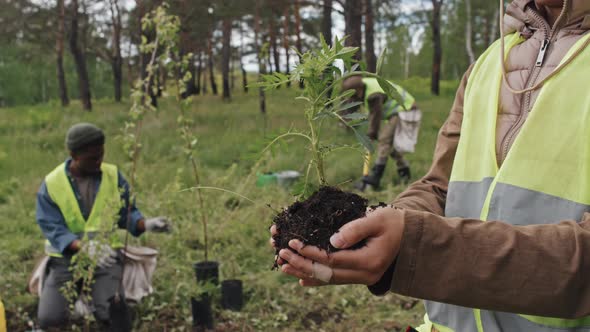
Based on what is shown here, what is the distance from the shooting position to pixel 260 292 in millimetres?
3971

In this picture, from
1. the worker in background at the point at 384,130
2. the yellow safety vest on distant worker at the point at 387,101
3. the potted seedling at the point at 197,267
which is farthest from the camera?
the worker in background at the point at 384,130

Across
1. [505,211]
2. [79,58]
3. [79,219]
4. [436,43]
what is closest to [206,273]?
[79,219]

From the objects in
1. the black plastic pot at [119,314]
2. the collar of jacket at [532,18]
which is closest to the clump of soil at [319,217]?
the collar of jacket at [532,18]

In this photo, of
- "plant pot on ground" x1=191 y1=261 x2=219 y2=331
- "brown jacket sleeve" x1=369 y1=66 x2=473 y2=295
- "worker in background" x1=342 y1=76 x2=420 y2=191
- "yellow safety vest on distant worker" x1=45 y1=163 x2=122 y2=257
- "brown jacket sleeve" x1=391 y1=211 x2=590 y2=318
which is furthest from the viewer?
"worker in background" x1=342 y1=76 x2=420 y2=191

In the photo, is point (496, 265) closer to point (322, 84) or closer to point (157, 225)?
point (322, 84)

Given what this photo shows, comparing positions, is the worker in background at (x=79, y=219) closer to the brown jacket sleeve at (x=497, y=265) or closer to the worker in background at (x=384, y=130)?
the brown jacket sleeve at (x=497, y=265)

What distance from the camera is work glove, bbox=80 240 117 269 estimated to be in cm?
316

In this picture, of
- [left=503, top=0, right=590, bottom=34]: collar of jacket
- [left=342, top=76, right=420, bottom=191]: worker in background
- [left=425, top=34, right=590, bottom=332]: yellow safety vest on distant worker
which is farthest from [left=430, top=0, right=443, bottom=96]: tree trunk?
[left=425, top=34, right=590, bottom=332]: yellow safety vest on distant worker

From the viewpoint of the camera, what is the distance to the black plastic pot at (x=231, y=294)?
3.70 meters

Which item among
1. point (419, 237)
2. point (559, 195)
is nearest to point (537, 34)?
point (559, 195)

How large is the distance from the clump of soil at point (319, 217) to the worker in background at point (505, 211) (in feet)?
0.13

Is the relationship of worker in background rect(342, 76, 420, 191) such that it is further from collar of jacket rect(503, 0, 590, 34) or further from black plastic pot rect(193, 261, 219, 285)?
collar of jacket rect(503, 0, 590, 34)

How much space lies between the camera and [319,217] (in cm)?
103

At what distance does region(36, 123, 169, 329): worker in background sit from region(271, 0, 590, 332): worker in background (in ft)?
8.70
